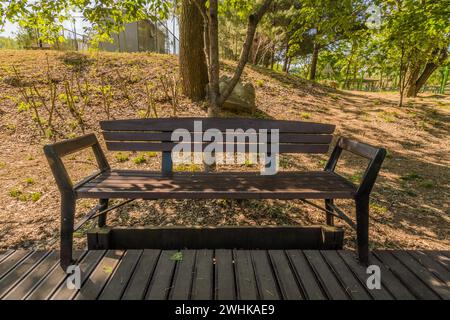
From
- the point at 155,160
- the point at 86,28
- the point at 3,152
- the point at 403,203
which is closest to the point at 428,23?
the point at 403,203

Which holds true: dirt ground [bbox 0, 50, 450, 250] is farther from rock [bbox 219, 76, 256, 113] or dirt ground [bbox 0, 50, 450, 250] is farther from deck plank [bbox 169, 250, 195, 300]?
deck plank [bbox 169, 250, 195, 300]

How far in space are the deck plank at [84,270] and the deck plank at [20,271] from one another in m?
0.34

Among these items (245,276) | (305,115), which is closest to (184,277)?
(245,276)

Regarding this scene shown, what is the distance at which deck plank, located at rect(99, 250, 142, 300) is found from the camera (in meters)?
1.81

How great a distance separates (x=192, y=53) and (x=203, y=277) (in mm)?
5919

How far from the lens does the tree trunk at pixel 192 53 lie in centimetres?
645

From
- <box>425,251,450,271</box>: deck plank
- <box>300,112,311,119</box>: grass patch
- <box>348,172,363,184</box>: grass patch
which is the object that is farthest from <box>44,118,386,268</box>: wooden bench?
<box>300,112,311,119</box>: grass patch

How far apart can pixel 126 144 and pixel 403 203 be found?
370cm

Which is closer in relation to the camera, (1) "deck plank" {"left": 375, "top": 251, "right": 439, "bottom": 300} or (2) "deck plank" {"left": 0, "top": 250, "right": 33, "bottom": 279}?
(1) "deck plank" {"left": 375, "top": 251, "right": 439, "bottom": 300}

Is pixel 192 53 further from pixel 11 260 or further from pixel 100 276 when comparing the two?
pixel 100 276

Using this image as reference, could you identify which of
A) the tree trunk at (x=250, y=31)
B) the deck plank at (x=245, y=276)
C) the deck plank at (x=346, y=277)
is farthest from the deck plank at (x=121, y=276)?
the tree trunk at (x=250, y=31)

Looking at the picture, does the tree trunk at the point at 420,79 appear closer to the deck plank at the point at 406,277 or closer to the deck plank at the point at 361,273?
the deck plank at the point at 406,277

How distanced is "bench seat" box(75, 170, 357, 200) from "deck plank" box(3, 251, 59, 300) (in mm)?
566

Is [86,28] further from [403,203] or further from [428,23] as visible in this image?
[428,23]
